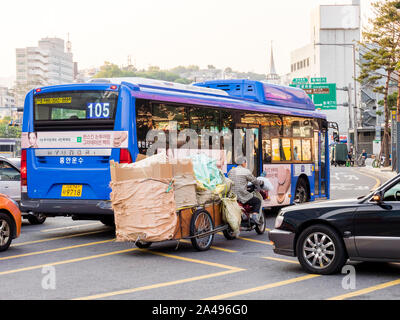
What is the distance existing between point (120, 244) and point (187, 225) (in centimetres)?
193

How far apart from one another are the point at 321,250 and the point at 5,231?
5.48 m

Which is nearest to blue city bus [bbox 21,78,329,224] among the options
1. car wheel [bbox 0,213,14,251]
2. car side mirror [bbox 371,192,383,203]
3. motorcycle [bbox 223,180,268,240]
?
car wheel [bbox 0,213,14,251]

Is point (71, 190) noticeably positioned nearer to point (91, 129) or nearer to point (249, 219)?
point (91, 129)

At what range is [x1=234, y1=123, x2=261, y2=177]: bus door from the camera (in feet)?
52.8

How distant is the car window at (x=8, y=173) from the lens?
1583 cm

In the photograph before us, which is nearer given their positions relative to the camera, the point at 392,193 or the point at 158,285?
the point at 158,285

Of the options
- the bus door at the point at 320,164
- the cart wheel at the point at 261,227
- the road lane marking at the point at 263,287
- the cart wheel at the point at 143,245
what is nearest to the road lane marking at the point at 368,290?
the road lane marking at the point at 263,287

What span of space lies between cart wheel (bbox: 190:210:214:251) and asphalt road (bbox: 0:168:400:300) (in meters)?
0.15

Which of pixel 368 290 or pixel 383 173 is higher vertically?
pixel 368 290

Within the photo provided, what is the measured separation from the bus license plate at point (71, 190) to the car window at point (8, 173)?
3286mm

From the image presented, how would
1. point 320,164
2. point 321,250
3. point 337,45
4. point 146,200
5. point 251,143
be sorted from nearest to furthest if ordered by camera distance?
point 321,250
point 146,200
point 251,143
point 320,164
point 337,45

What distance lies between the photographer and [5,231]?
11.5 metres

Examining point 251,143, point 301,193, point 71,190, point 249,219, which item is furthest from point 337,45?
point 71,190
